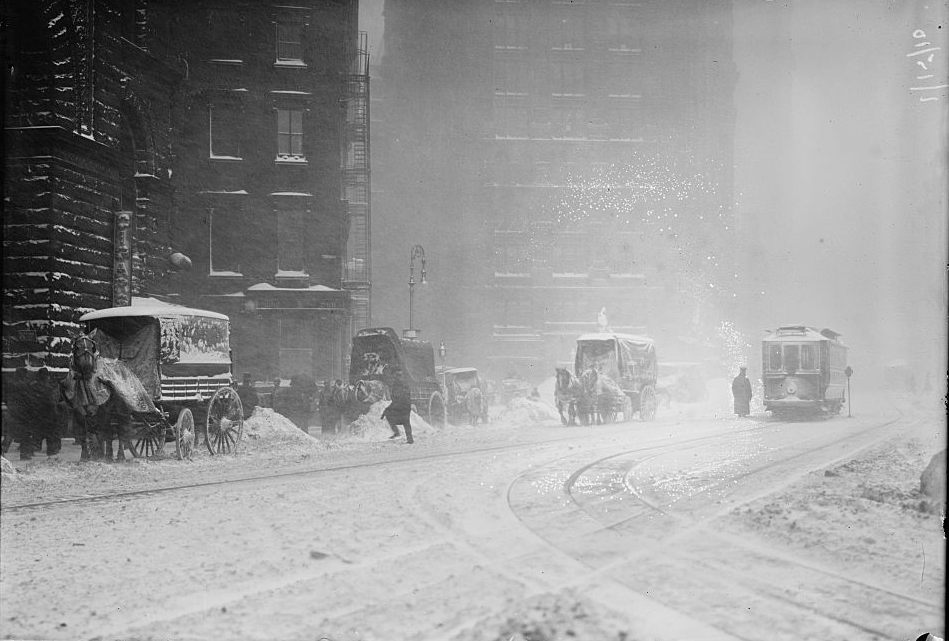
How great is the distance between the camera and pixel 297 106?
20.8 ft

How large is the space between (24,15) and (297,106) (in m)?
4.06

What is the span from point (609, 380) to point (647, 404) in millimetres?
417

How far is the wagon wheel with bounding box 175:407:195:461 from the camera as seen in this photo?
823 centimetres

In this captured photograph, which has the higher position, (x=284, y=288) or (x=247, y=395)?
(x=284, y=288)

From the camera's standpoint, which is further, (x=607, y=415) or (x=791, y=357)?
(x=607, y=415)

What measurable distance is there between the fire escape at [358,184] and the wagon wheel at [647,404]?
2293 mm

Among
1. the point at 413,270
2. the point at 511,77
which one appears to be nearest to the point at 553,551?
the point at 413,270

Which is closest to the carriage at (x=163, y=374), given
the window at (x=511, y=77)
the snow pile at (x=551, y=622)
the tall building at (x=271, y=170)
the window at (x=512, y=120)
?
the tall building at (x=271, y=170)

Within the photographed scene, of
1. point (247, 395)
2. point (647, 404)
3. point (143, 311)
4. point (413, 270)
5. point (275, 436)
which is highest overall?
point (413, 270)

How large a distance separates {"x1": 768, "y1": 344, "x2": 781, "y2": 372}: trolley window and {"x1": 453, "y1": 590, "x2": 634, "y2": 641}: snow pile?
209 centimetres

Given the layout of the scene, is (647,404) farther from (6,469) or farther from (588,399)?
(6,469)

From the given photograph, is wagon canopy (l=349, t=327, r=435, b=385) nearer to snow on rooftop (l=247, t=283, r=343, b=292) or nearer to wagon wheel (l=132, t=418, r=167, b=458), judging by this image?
snow on rooftop (l=247, t=283, r=343, b=292)

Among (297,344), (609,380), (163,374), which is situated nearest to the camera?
(609,380)

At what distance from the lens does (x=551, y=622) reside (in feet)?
11.3
